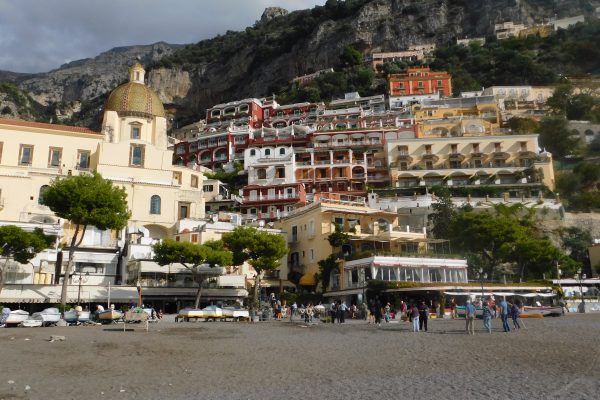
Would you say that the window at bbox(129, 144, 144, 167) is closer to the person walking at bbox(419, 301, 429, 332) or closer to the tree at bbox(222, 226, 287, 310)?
the tree at bbox(222, 226, 287, 310)

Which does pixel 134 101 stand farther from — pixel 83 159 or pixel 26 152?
pixel 26 152

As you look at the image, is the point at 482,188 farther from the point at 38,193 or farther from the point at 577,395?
the point at 577,395

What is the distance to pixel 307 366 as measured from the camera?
13.2 m

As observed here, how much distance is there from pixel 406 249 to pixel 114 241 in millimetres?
24390

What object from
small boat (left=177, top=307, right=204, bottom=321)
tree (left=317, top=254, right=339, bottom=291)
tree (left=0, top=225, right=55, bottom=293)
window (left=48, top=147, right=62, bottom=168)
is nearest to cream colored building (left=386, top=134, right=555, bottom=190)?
tree (left=317, top=254, right=339, bottom=291)

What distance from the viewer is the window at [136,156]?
53.6 m

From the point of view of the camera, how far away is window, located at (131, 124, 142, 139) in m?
55.5

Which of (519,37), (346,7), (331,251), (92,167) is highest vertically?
(346,7)

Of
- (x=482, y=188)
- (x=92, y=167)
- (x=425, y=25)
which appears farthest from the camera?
(x=425, y=25)

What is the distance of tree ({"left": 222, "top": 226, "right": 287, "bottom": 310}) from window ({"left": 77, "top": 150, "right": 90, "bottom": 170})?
2084 cm

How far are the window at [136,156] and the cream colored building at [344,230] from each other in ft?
52.3

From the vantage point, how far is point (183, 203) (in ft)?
178

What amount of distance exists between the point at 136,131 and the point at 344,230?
2466 centimetres

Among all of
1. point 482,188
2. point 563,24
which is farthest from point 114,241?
point 563,24
